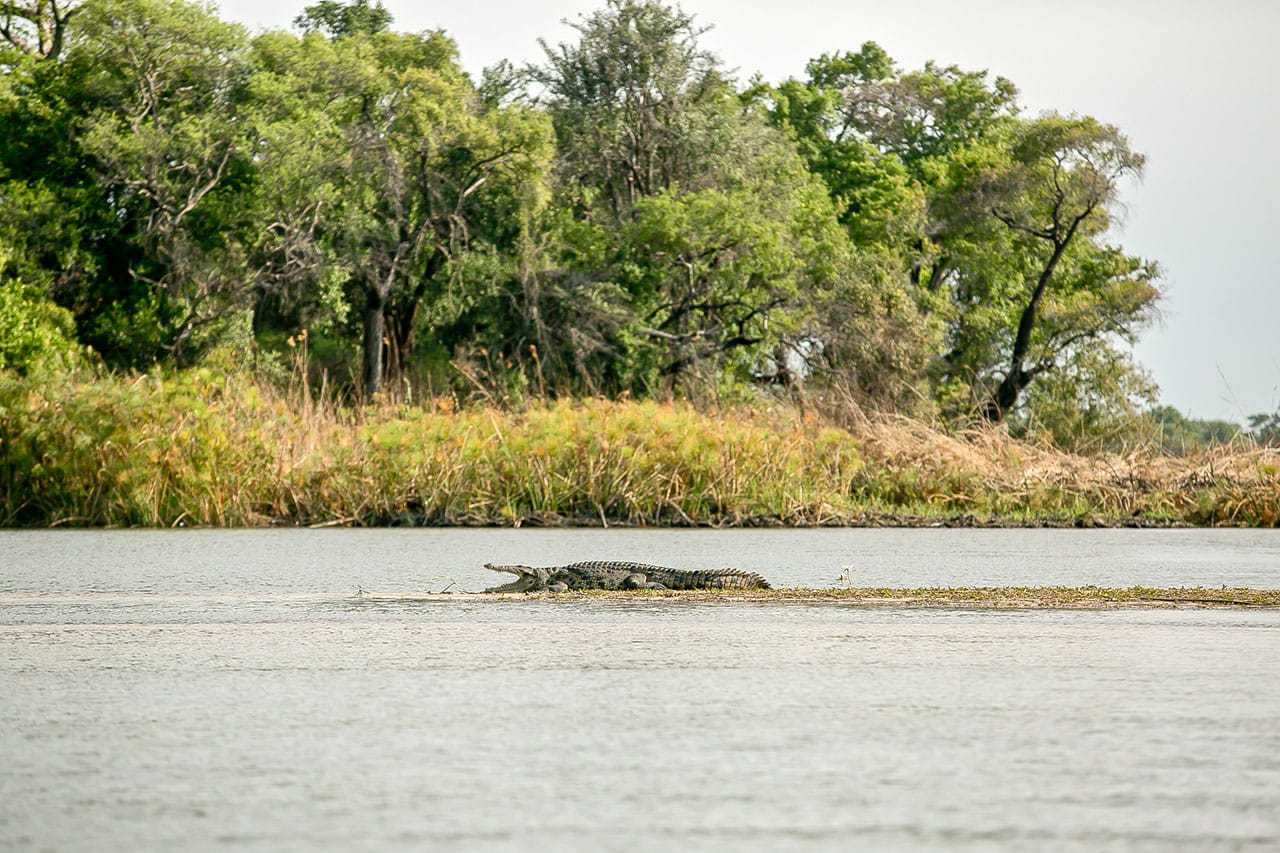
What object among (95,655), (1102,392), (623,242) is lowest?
(95,655)

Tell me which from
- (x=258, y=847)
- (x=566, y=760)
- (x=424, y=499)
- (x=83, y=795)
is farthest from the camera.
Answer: (x=424, y=499)

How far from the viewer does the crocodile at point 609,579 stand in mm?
9984

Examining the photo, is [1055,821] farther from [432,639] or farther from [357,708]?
[432,639]

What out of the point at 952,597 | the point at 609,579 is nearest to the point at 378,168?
the point at 609,579

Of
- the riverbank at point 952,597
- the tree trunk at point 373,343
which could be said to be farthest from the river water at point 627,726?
the tree trunk at point 373,343

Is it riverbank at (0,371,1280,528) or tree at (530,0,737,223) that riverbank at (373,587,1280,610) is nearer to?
riverbank at (0,371,1280,528)

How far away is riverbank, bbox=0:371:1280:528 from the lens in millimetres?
20750

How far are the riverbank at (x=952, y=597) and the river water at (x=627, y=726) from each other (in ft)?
1.03

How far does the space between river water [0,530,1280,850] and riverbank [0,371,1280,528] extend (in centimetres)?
1123

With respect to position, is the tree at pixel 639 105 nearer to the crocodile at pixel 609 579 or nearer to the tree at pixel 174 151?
the tree at pixel 174 151

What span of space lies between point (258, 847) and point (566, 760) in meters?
1.10

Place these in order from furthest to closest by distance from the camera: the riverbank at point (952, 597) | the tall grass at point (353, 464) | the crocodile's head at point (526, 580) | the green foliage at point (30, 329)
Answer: the green foliage at point (30, 329), the tall grass at point (353, 464), the crocodile's head at point (526, 580), the riverbank at point (952, 597)

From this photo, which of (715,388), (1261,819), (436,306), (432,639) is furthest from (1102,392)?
(1261,819)

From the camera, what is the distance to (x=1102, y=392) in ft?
155
